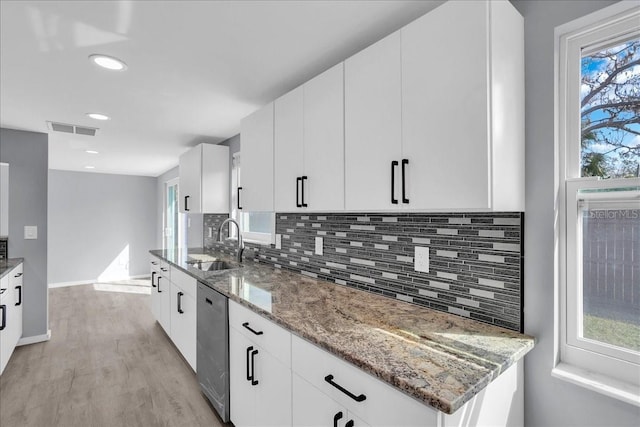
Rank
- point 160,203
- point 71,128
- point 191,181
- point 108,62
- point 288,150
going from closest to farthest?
point 108,62
point 288,150
point 71,128
point 191,181
point 160,203

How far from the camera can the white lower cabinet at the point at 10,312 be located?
8.52 feet

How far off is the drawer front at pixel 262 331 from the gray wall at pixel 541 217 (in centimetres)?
100

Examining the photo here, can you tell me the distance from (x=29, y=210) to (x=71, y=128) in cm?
102

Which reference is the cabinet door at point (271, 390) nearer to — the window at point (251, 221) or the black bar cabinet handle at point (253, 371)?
the black bar cabinet handle at point (253, 371)

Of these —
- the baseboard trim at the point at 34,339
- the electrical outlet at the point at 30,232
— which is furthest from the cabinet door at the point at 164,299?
the electrical outlet at the point at 30,232

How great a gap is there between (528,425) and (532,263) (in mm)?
654

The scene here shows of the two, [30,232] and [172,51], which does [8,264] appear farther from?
[172,51]

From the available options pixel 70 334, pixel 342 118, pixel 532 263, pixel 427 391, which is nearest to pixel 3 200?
pixel 70 334

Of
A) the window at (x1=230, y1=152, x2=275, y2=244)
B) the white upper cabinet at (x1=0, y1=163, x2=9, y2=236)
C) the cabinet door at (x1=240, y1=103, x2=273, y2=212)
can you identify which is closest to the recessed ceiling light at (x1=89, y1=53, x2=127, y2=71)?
the cabinet door at (x1=240, y1=103, x2=273, y2=212)

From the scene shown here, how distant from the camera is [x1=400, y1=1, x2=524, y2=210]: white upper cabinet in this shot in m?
1.12

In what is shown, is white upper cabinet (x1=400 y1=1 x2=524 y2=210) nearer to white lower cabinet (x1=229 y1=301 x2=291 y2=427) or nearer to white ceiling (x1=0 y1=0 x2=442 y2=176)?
white ceiling (x1=0 y1=0 x2=442 y2=176)

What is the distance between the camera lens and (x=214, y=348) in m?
2.11

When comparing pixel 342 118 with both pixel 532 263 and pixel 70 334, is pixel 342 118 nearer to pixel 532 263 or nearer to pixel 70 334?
pixel 532 263

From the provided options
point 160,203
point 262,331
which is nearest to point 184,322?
point 262,331
